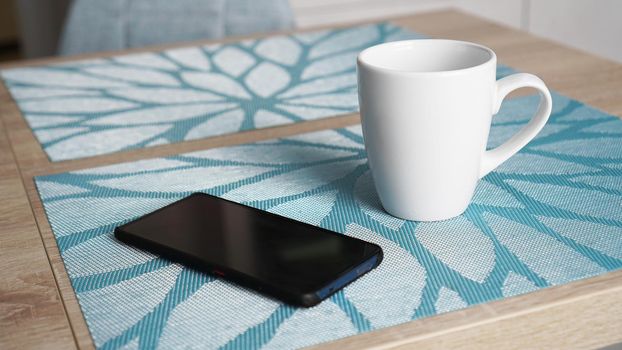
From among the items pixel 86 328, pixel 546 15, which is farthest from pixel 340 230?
pixel 546 15

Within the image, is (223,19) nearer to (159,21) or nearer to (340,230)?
(159,21)

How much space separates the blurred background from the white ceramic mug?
0.73 metres

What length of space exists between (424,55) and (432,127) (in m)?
0.11

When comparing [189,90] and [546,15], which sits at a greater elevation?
[189,90]

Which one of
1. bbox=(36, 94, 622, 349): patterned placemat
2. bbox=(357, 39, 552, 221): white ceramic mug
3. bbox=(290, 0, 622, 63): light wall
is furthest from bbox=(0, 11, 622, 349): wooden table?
bbox=(290, 0, 622, 63): light wall

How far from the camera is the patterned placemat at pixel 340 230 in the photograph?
1.59 ft

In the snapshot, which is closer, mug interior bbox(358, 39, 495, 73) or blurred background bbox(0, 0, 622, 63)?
mug interior bbox(358, 39, 495, 73)

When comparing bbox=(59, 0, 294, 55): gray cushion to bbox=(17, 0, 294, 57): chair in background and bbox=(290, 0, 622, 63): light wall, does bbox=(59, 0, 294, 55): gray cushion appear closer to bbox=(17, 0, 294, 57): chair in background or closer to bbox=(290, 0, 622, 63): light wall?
bbox=(17, 0, 294, 57): chair in background

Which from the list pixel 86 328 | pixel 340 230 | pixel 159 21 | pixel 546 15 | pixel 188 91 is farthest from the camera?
pixel 546 15

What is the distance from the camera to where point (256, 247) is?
0.56 meters

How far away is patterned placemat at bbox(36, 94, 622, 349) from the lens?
0.49 m

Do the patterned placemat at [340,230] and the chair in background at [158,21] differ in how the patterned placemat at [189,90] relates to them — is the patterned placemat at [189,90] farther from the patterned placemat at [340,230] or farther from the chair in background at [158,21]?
the chair in background at [158,21]

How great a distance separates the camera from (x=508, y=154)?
0.64 metres

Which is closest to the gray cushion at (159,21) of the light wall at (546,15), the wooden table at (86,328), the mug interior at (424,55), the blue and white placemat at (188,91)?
the blue and white placemat at (188,91)
